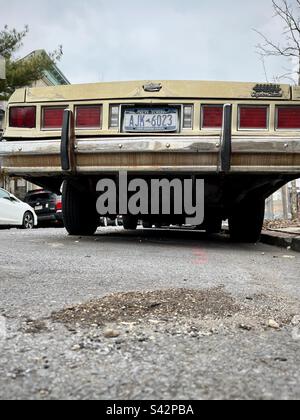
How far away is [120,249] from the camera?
4.51 m

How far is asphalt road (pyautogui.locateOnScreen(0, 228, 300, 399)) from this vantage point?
1.24 metres

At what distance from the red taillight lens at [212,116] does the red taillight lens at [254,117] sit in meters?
0.20

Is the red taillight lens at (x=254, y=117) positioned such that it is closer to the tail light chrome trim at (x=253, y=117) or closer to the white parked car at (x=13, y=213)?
the tail light chrome trim at (x=253, y=117)

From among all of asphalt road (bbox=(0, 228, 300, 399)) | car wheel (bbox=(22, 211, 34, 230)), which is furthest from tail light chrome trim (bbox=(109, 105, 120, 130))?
car wheel (bbox=(22, 211, 34, 230))

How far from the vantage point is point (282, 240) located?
579cm

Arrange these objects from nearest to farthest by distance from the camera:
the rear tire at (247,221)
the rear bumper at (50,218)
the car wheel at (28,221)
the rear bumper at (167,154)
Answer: the rear bumper at (167,154) < the rear tire at (247,221) < the car wheel at (28,221) < the rear bumper at (50,218)

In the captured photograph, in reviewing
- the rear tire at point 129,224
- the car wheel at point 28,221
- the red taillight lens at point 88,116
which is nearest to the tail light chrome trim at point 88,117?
the red taillight lens at point 88,116

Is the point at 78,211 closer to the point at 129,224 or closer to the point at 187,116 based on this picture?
the point at 187,116

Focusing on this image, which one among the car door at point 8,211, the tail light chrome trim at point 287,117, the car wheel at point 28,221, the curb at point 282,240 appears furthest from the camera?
the car wheel at point 28,221

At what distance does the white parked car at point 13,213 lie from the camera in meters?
11.9

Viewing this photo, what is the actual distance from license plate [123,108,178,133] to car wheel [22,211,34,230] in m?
8.62

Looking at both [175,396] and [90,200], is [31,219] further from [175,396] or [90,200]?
[175,396]

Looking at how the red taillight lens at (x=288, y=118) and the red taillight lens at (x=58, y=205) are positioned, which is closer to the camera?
the red taillight lens at (x=288, y=118)

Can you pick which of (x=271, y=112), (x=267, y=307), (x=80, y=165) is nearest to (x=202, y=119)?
(x=271, y=112)
